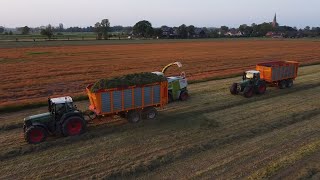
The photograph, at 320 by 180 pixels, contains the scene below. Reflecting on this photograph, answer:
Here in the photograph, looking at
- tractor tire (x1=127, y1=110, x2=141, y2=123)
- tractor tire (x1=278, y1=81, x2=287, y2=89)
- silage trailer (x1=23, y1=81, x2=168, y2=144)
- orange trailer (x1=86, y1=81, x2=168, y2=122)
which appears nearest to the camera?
silage trailer (x1=23, y1=81, x2=168, y2=144)

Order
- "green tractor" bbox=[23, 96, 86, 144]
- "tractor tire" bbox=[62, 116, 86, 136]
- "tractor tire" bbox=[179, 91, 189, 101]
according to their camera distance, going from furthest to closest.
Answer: "tractor tire" bbox=[179, 91, 189, 101] < "tractor tire" bbox=[62, 116, 86, 136] < "green tractor" bbox=[23, 96, 86, 144]

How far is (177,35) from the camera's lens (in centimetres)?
14638

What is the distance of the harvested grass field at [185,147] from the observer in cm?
1080

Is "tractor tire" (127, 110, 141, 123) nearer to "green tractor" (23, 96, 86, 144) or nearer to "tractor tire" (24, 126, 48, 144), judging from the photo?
"green tractor" (23, 96, 86, 144)

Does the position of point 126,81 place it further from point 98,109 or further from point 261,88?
point 261,88

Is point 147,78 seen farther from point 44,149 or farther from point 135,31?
point 135,31

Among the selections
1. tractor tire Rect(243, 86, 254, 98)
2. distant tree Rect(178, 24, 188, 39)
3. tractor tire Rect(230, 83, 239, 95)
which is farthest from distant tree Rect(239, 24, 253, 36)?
tractor tire Rect(243, 86, 254, 98)

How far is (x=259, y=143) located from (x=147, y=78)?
5440 millimetres

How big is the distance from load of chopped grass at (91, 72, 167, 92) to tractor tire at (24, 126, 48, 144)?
2523 mm

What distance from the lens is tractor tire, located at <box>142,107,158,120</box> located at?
1584 cm

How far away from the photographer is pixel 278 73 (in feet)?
74.4

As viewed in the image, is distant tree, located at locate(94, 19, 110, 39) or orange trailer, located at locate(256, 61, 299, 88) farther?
distant tree, located at locate(94, 19, 110, 39)

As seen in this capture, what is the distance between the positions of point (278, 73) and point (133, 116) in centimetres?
1139

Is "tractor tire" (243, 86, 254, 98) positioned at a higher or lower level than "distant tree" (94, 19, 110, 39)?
lower
